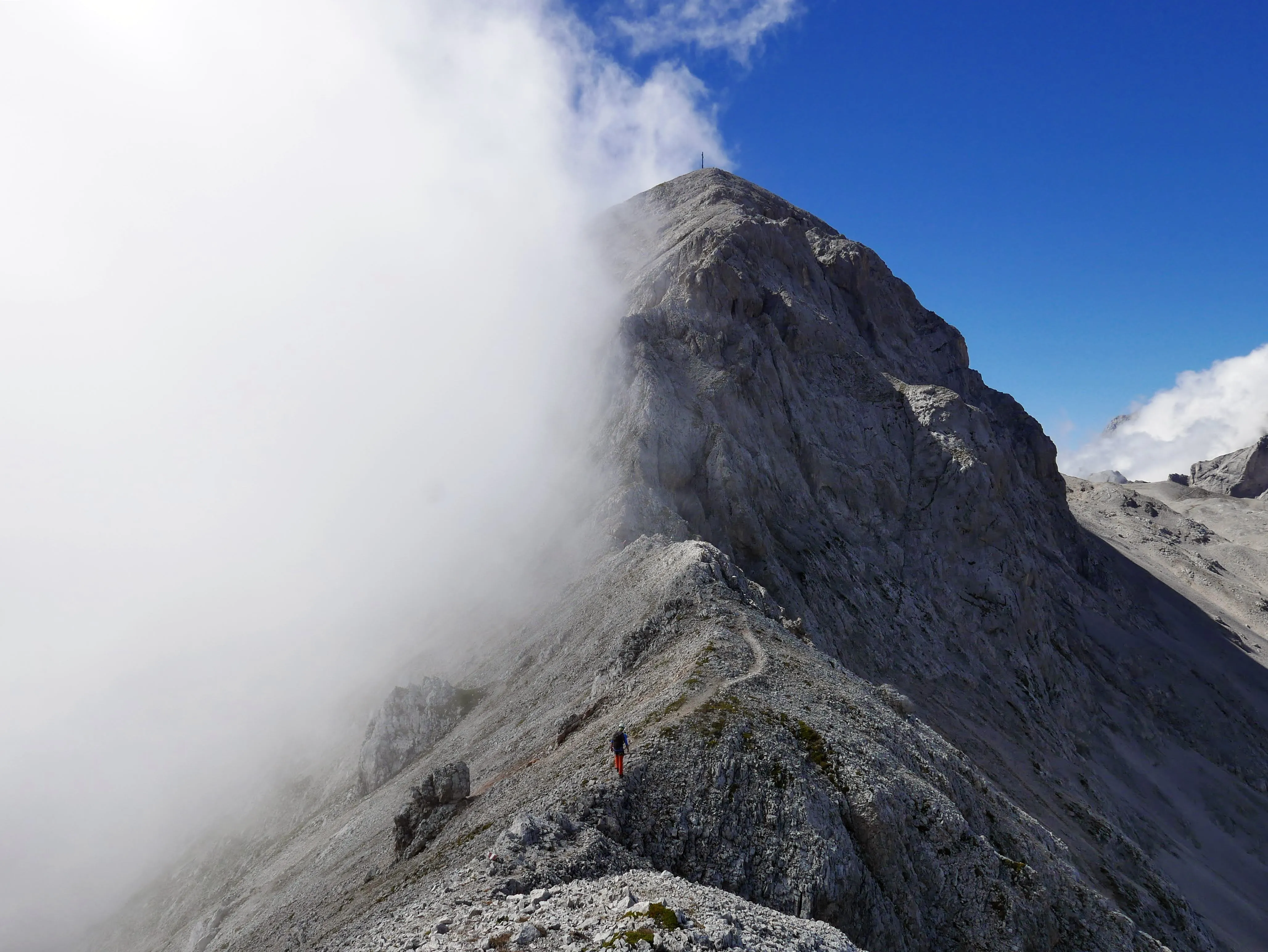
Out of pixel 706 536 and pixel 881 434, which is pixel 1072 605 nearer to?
pixel 881 434

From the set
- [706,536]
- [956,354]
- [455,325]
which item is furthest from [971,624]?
[455,325]

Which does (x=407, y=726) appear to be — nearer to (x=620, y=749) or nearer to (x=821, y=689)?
(x=620, y=749)

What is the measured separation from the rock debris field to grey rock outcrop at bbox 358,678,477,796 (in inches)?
1263

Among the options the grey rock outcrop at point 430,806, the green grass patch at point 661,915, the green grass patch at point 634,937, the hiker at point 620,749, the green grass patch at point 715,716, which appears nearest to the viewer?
the green grass patch at point 634,937

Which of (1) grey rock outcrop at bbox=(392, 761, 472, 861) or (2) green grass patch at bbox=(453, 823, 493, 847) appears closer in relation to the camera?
(2) green grass patch at bbox=(453, 823, 493, 847)


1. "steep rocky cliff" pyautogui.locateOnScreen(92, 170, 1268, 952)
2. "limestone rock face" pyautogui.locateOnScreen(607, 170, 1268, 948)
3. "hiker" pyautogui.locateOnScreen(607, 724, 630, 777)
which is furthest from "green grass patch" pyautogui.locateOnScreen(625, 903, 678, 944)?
"limestone rock face" pyautogui.locateOnScreen(607, 170, 1268, 948)

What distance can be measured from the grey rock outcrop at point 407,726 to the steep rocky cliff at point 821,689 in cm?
108

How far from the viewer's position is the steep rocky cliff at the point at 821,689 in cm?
3569

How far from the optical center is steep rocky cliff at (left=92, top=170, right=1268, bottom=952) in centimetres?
3569

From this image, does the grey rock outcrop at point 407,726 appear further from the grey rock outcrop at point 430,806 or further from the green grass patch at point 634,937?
the green grass patch at point 634,937

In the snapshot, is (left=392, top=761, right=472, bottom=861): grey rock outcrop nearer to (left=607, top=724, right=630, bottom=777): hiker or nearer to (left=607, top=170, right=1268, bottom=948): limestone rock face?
(left=607, top=724, right=630, bottom=777): hiker

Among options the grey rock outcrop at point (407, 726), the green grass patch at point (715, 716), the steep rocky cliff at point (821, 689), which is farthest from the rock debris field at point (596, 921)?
the grey rock outcrop at point (407, 726)

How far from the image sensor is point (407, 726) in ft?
210

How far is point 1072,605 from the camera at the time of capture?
5034 inches
